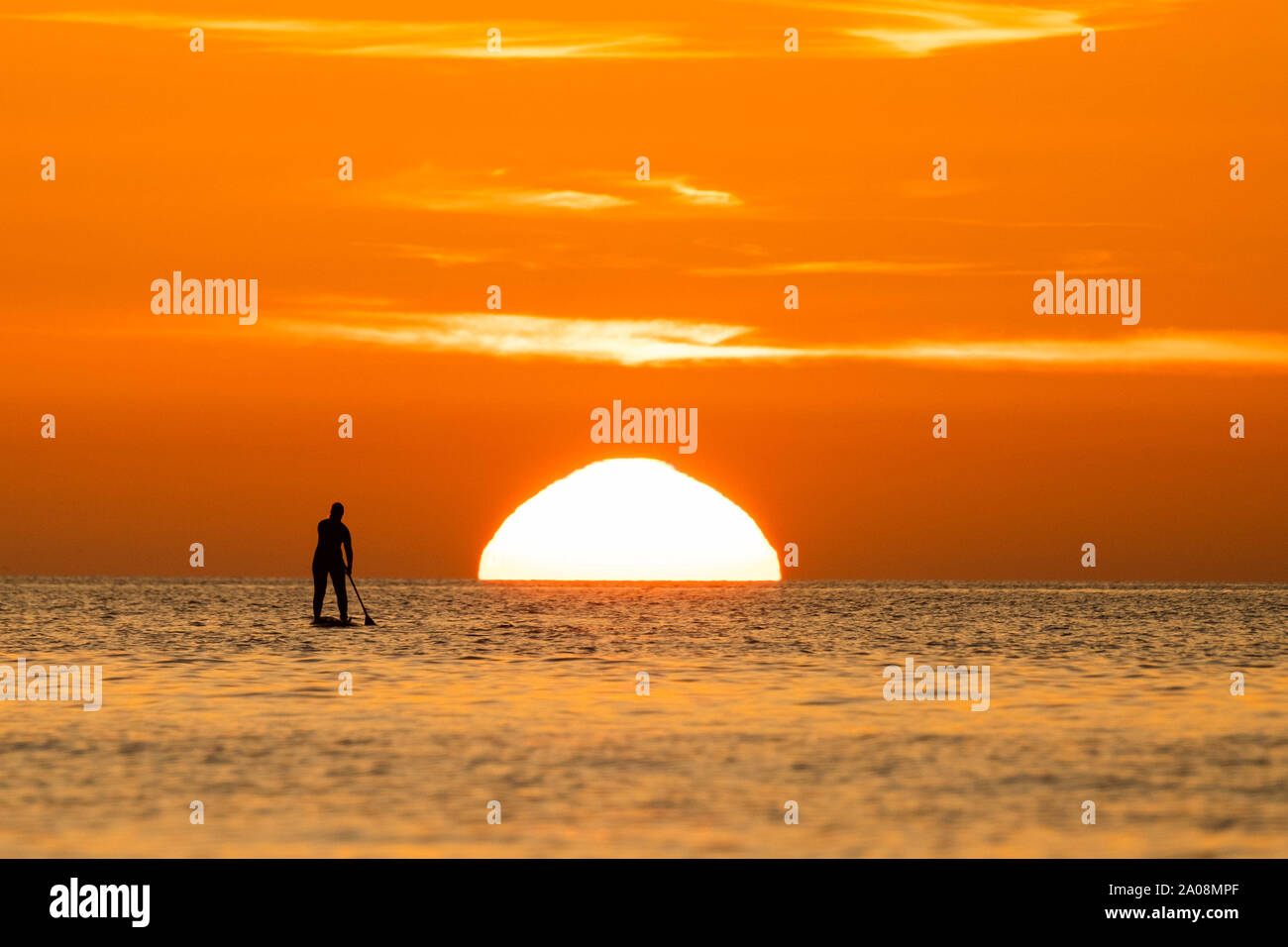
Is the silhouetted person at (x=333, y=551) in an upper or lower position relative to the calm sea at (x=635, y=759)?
upper

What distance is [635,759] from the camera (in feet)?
46.3

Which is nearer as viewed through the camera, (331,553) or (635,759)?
(635,759)

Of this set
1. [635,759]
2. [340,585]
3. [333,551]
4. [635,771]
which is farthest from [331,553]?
[635,771]

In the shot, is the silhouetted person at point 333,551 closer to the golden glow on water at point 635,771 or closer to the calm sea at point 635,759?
the calm sea at point 635,759

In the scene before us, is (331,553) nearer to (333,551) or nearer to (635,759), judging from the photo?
(333,551)

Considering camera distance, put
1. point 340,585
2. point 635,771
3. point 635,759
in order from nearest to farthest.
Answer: point 635,771
point 635,759
point 340,585

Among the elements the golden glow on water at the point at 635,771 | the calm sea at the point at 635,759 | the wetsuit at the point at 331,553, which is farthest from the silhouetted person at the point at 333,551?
the golden glow on water at the point at 635,771

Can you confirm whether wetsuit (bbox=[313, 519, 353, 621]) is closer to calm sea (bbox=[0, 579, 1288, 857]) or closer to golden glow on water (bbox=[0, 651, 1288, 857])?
calm sea (bbox=[0, 579, 1288, 857])

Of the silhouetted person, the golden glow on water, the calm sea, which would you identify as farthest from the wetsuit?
the golden glow on water

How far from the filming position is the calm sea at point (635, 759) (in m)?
10.6

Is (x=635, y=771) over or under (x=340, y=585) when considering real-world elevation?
under

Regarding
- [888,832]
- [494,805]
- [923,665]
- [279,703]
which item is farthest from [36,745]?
[923,665]

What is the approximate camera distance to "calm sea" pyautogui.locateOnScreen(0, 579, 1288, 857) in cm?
1064

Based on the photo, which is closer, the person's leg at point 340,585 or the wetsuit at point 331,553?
the wetsuit at point 331,553
